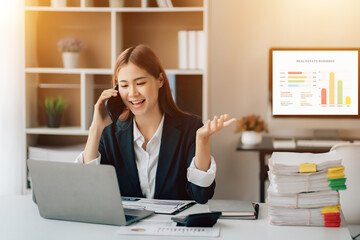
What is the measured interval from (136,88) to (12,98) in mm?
1561

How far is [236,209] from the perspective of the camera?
5.24ft

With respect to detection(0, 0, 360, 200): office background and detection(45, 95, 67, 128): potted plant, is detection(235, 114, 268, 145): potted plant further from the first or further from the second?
detection(45, 95, 67, 128): potted plant

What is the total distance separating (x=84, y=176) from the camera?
1.48 metres

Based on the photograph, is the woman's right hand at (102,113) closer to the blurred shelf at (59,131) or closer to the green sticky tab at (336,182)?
the green sticky tab at (336,182)

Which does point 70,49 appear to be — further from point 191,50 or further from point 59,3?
point 191,50

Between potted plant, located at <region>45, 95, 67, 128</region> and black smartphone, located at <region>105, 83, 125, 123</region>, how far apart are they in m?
1.51

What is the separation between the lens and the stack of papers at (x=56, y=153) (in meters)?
3.32

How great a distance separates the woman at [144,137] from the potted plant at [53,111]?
1440 millimetres

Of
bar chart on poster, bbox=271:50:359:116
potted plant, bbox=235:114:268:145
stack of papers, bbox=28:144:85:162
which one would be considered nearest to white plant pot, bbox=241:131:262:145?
potted plant, bbox=235:114:268:145

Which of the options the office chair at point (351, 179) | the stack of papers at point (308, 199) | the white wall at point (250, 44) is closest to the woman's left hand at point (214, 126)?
the stack of papers at point (308, 199)

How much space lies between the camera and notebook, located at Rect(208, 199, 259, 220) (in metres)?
1.57

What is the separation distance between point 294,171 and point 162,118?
2.59 ft

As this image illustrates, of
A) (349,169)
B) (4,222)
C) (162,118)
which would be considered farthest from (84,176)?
(349,169)

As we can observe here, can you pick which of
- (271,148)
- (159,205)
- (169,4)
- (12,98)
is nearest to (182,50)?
(169,4)
